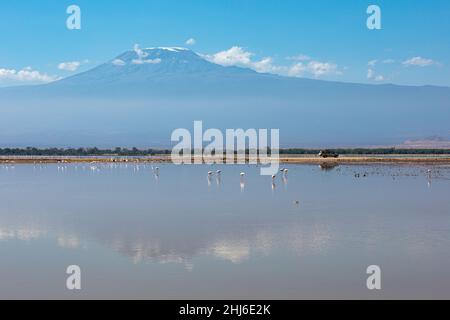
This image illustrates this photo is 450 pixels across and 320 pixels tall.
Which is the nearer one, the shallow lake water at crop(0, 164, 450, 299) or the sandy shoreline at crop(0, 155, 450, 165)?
the shallow lake water at crop(0, 164, 450, 299)

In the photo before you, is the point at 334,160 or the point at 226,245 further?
the point at 334,160

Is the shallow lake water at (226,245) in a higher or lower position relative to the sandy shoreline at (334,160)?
lower

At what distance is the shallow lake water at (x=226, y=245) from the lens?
11.7 m

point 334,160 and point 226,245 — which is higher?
point 334,160

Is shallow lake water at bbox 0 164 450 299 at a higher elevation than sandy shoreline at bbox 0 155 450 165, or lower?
lower

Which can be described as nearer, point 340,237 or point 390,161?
point 340,237

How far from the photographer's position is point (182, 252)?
14773 millimetres

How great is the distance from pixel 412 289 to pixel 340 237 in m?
5.14

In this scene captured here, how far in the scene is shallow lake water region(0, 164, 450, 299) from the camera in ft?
38.5

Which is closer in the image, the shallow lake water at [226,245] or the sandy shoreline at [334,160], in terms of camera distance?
the shallow lake water at [226,245]

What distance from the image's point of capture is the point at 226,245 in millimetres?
15562
